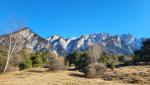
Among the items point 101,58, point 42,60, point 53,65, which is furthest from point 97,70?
point 42,60

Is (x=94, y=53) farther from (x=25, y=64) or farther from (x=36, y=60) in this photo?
(x=25, y=64)

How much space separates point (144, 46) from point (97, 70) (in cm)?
4921

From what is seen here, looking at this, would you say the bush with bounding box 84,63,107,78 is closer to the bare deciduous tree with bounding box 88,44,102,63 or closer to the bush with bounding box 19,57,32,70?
the bare deciduous tree with bounding box 88,44,102,63

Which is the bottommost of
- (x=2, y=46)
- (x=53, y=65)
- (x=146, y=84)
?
(x=146, y=84)

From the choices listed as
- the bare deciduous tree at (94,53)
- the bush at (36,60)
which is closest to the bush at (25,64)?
the bush at (36,60)

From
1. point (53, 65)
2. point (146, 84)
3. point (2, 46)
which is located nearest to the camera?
point (146, 84)

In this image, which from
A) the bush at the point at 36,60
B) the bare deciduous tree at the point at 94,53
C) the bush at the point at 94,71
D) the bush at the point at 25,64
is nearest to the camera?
the bush at the point at 94,71

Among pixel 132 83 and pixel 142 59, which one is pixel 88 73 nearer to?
pixel 132 83

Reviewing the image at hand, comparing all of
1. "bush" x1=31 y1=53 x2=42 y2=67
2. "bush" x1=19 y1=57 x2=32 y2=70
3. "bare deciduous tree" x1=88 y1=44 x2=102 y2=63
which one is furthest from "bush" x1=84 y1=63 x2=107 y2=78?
"bush" x1=31 y1=53 x2=42 y2=67

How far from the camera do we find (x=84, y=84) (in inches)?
1711

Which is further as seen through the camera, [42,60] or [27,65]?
[42,60]

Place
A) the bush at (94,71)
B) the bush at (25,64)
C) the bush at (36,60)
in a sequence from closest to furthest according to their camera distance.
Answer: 1. the bush at (94,71)
2. the bush at (25,64)
3. the bush at (36,60)

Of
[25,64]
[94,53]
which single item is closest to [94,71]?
[25,64]

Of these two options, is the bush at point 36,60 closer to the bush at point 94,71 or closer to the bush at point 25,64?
the bush at point 25,64
